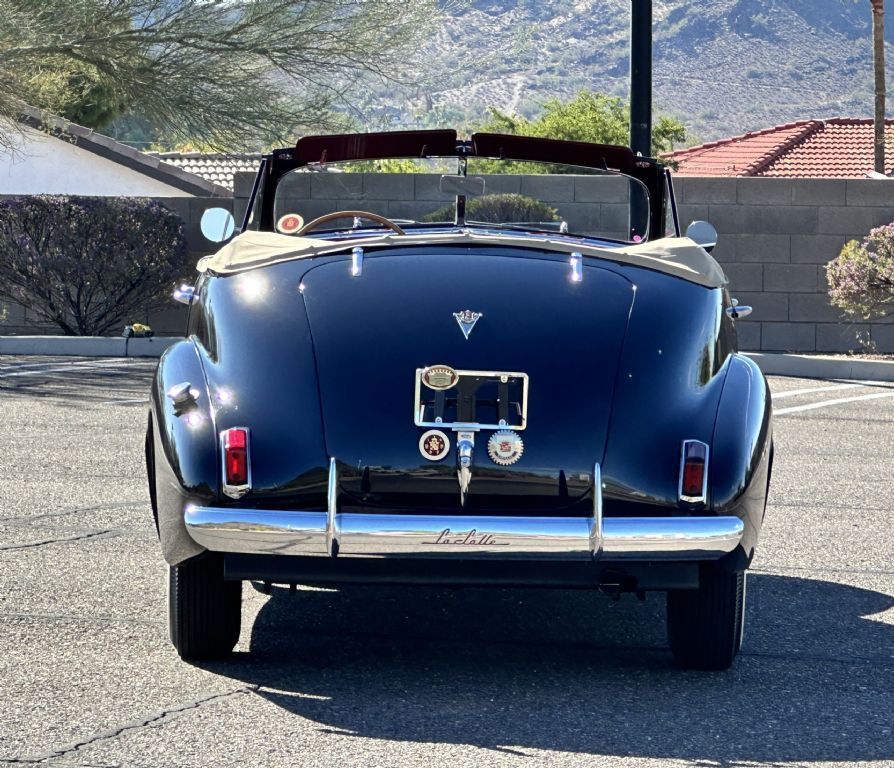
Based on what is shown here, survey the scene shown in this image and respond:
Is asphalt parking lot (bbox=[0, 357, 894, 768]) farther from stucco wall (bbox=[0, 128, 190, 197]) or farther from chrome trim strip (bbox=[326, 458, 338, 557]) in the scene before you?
stucco wall (bbox=[0, 128, 190, 197])

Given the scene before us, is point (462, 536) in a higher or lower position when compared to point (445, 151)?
lower

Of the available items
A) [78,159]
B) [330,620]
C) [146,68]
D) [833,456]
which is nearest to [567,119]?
[78,159]

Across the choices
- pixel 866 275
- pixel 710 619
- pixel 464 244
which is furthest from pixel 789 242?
pixel 710 619

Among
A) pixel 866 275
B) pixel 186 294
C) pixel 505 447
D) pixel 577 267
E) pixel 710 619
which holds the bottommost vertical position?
pixel 710 619

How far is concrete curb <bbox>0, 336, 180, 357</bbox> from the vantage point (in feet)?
54.3

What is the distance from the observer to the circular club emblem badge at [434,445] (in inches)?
178

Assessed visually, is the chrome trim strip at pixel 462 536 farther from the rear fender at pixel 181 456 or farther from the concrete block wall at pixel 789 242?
the concrete block wall at pixel 789 242

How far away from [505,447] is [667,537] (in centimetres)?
51

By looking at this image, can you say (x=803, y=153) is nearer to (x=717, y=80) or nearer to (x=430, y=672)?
(x=430, y=672)

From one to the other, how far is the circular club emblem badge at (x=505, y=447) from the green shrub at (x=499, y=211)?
5.69 feet

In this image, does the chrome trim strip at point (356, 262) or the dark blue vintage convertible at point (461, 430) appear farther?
the chrome trim strip at point (356, 262)

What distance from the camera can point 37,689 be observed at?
4566 mm

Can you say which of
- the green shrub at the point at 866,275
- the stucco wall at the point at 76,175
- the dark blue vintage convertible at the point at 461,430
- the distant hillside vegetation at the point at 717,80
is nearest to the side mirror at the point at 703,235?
the dark blue vintage convertible at the point at 461,430

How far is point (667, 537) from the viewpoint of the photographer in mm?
4449
